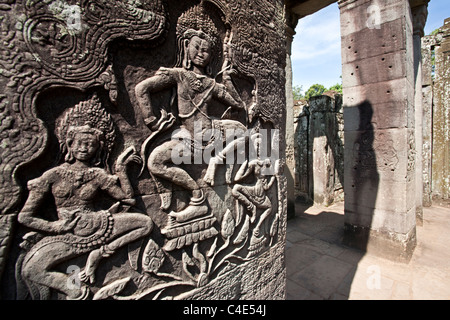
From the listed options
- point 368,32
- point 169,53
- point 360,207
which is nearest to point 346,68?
point 368,32

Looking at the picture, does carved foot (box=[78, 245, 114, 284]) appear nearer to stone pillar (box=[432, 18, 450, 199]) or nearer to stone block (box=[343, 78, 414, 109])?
stone block (box=[343, 78, 414, 109])

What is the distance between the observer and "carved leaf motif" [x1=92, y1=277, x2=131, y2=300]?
1.08 metres

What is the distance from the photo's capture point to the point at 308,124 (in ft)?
25.0

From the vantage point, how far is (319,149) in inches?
278

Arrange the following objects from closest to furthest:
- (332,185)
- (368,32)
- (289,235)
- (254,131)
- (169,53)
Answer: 1. (169,53)
2. (254,131)
3. (368,32)
4. (289,235)
5. (332,185)

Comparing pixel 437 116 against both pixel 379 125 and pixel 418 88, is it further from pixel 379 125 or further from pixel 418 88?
pixel 379 125

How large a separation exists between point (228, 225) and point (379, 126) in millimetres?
3810

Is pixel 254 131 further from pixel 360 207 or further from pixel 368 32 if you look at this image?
pixel 368 32

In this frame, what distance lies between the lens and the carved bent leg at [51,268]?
92 cm

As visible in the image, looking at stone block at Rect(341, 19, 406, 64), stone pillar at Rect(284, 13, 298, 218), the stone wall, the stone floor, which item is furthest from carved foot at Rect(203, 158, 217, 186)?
the stone wall

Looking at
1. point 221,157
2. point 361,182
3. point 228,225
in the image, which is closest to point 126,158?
point 221,157

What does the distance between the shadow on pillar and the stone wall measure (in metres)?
2.97

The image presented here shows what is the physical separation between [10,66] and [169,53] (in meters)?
0.76

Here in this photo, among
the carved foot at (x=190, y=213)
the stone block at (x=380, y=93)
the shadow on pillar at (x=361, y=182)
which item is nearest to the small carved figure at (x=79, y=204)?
the carved foot at (x=190, y=213)
